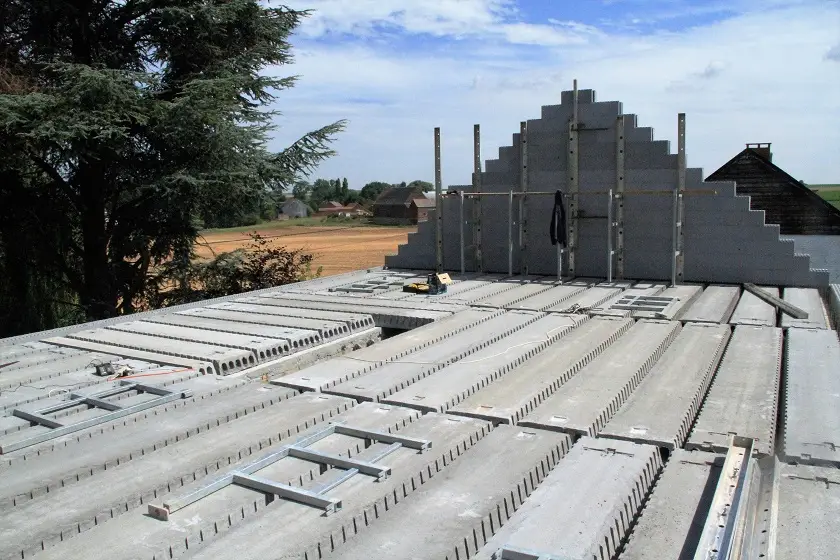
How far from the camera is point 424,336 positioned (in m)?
5.76

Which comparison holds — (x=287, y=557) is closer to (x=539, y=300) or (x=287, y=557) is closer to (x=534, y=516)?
(x=534, y=516)

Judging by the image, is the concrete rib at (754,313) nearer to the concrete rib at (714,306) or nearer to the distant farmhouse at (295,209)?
the concrete rib at (714,306)

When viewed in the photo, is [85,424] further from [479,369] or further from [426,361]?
[479,369]

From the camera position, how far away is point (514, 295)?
7828mm

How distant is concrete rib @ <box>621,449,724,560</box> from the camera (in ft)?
7.64

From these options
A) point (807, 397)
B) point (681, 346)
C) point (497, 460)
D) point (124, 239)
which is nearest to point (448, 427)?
point (497, 460)

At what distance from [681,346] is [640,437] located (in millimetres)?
2187

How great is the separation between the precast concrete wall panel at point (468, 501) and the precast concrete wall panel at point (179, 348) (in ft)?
8.16

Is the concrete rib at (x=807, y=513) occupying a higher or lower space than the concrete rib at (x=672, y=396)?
lower

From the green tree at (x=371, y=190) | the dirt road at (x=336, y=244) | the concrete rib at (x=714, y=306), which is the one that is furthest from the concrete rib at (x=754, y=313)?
the green tree at (x=371, y=190)

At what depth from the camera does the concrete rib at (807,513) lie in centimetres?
231

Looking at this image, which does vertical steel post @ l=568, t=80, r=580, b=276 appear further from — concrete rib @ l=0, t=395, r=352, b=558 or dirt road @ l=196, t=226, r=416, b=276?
dirt road @ l=196, t=226, r=416, b=276

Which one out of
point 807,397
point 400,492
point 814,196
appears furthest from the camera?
point 814,196

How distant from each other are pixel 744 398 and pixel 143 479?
3.27 meters
